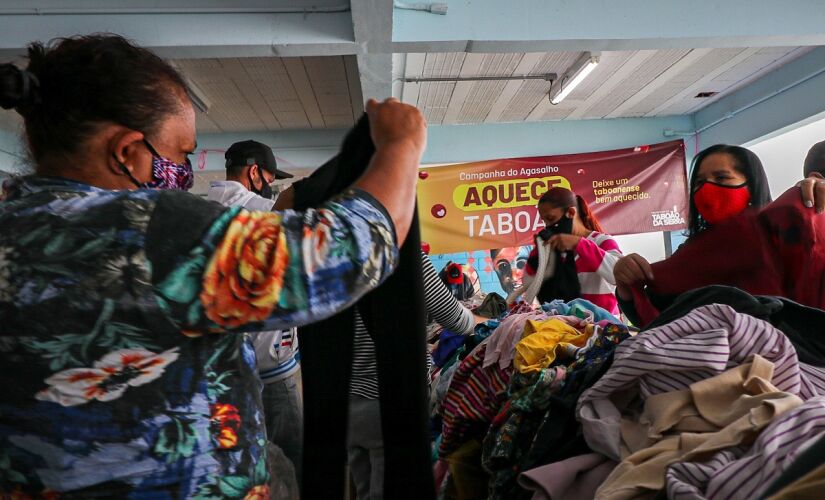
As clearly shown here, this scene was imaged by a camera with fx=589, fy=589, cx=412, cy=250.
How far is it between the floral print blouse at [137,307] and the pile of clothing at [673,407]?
0.47m

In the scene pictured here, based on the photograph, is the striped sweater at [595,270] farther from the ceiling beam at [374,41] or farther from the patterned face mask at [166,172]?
the patterned face mask at [166,172]

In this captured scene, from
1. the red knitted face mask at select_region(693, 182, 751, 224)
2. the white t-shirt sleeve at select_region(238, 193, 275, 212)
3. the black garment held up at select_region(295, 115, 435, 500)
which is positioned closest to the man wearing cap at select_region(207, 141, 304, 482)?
the white t-shirt sleeve at select_region(238, 193, 275, 212)

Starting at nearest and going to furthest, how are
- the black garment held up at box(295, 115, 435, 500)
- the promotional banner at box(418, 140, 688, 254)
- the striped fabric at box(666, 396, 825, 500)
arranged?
the striped fabric at box(666, 396, 825, 500) → the black garment held up at box(295, 115, 435, 500) → the promotional banner at box(418, 140, 688, 254)

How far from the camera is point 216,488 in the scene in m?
0.77

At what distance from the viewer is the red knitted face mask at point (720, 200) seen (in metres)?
1.35

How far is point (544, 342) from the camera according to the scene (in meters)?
1.34

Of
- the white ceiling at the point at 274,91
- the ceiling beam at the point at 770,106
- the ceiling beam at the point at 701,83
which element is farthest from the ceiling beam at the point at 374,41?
the ceiling beam at the point at 770,106

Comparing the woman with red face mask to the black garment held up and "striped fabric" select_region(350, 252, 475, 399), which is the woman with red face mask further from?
the black garment held up

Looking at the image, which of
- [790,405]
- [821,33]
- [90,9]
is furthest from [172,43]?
[821,33]

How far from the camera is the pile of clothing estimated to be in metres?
0.71

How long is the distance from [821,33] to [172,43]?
401 centimetres

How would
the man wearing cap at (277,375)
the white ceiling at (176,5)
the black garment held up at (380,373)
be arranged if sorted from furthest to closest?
the white ceiling at (176,5) < the man wearing cap at (277,375) < the black garment held up at (380,373)

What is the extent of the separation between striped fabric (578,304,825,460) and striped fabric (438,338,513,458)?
1.44ft

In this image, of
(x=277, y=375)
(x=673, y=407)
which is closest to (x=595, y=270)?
(x=277, y=375)
